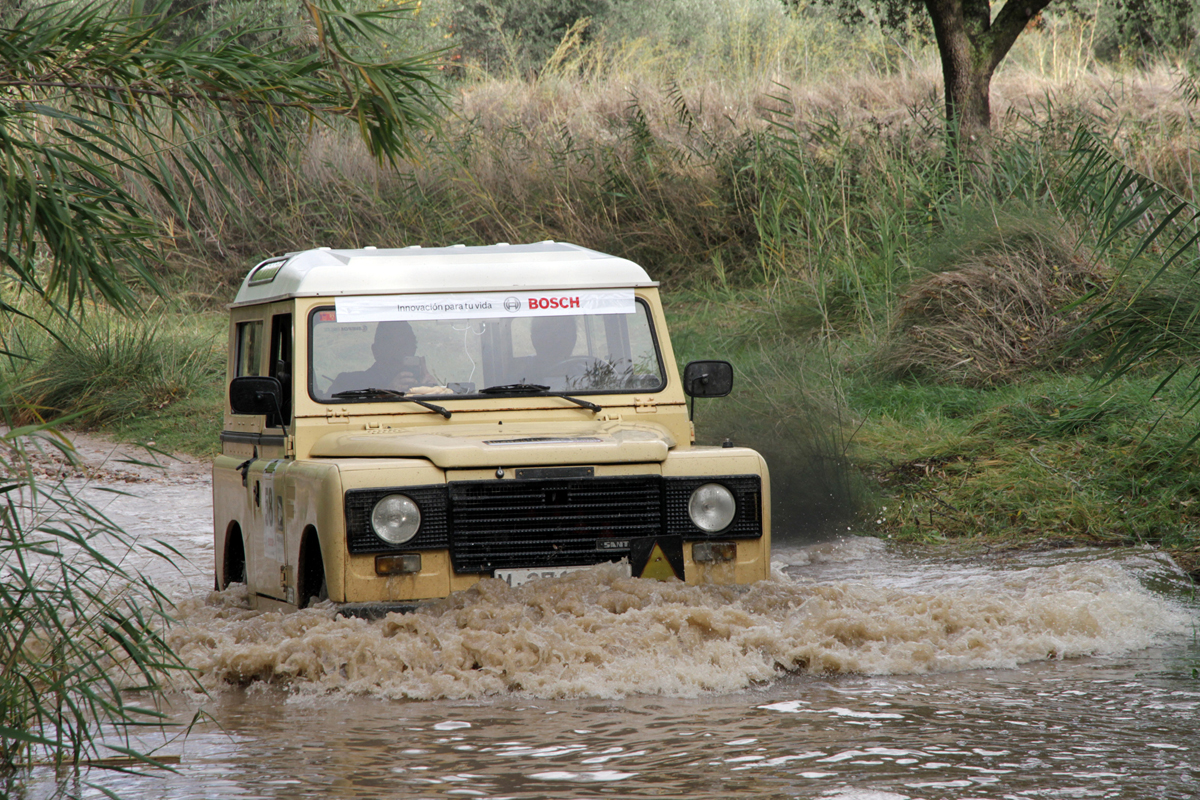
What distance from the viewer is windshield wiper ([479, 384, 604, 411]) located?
6363mm

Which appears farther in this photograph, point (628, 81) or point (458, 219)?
point (628, 81)

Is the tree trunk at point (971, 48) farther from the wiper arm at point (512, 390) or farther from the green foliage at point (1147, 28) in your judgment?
the wiper arm at point (512, 390)

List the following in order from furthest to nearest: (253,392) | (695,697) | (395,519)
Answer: (253,392), (395,519), (695,697)

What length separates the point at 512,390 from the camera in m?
6.37

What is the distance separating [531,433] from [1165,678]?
8.97ft

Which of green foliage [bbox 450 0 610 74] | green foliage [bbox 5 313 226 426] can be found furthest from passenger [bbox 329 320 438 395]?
green foliage [bbox 450 0 610 74]

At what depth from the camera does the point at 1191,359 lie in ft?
28.8

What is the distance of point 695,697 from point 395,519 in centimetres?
136

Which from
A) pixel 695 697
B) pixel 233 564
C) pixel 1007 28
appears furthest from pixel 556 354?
pixel 1007 28

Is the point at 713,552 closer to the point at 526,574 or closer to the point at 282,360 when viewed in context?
the point at 526,574

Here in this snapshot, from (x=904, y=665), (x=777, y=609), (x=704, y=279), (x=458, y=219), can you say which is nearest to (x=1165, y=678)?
(x=904, y=665)

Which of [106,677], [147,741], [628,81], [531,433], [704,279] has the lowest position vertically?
[147,741]

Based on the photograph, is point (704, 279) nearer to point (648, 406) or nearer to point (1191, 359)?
point (1191, 359)

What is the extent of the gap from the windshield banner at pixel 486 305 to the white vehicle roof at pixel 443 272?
34 millimetres
